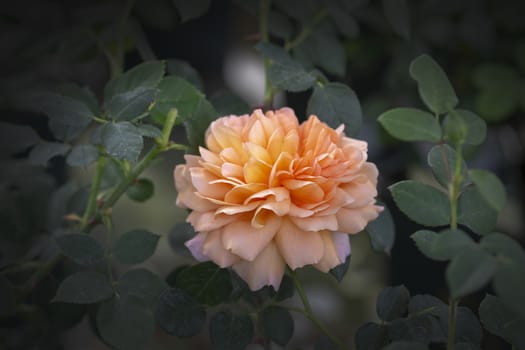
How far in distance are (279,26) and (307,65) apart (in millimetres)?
99

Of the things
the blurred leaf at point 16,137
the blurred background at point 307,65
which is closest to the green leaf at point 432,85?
the blurred background at point 307,65

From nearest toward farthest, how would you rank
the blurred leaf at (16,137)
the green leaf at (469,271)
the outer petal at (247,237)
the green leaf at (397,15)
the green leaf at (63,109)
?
1. the green leaf at (469,271)
2. the outer petal at (247,237)
3. the green leaf at (63,109)
4. the blurred leaf at (16,137)
5. the green leaf at (397,15)

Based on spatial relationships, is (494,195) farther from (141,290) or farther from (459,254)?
(141,290)

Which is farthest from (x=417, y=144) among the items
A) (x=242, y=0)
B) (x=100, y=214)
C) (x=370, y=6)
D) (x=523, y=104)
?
(x=100, y=214)

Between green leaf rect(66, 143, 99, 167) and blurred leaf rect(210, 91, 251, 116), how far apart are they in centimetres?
16

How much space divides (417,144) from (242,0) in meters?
0.64

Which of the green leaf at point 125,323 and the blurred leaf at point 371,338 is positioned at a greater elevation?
the blurred leaf at point 371,338

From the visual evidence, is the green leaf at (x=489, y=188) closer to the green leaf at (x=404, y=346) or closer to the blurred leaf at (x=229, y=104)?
the green leaf at (x=404, y=346)

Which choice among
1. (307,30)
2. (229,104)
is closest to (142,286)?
(229,104)

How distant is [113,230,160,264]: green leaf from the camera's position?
0.69 m

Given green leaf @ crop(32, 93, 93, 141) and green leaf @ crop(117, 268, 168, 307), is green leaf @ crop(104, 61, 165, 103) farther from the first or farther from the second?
green leaf @ crop(117, 268, 168, 307)

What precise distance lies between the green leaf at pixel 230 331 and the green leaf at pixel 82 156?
22 cm

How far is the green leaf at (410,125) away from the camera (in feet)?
1.80

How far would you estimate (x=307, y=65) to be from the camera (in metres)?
0.88
